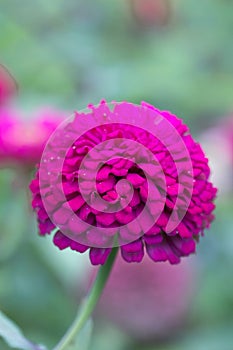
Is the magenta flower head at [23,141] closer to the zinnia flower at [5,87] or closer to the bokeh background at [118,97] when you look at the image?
the bokeh background at [118,97]

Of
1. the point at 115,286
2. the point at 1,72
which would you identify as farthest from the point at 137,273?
the point at 1,72

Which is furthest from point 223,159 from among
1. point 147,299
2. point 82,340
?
point 82,340

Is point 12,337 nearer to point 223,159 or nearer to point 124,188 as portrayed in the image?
point 124,188

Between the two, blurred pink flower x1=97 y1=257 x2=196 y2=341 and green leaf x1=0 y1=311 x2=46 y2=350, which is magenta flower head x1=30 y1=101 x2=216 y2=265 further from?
blurred pink flower x1=97 y1=257 x2=196 y2=341

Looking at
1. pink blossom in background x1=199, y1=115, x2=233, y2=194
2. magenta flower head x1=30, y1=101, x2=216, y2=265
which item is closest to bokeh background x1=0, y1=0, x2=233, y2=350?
pink blossom in background x1=199, y1=115, x2=233, y2=194

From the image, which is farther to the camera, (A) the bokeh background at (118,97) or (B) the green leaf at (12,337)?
(A) the bokeh background at (118,97)

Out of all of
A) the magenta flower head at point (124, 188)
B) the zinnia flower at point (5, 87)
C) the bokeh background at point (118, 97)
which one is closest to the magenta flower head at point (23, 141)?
the bokeh background at point (118, 97)

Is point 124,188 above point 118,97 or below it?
below

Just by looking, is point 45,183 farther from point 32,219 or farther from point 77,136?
point 32,219
